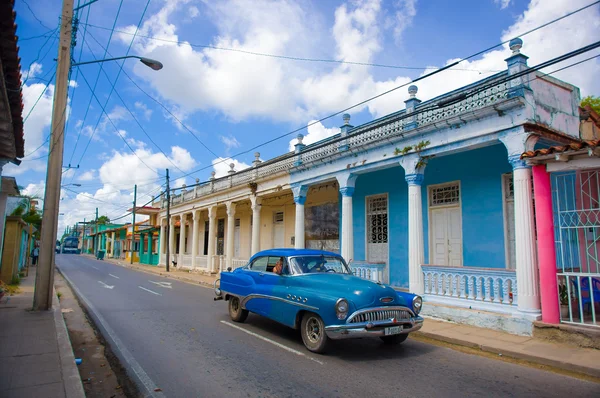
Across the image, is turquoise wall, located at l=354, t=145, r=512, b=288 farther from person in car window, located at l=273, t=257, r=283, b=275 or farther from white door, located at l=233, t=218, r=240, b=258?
white door, located at l=233, t=218, r=240, b=258

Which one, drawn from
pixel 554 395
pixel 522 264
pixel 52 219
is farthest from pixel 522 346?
pixel 52 219

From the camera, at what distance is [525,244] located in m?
7.93

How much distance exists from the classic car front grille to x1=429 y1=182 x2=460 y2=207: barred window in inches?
244

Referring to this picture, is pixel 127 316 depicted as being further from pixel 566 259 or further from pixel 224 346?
pixel 566 259

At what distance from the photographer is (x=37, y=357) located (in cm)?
543

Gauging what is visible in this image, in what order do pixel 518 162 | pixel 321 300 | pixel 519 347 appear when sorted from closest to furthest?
pixel 321 300 < pixel 519 347 < pixel 518 162

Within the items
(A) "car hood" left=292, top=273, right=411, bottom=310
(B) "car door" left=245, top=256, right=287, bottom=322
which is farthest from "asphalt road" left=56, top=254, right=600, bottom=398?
(A) "car hood" left=292, top=273, right=411, bottom=310

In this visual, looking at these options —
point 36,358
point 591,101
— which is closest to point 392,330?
point 36,358

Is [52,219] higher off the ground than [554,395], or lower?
higher

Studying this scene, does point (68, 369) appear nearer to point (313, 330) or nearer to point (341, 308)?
point (313, 330)

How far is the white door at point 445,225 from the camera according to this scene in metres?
11.6

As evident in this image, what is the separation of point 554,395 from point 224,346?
477cm

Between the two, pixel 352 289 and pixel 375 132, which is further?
pixel 375 132

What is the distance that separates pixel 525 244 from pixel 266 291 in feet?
17.1
